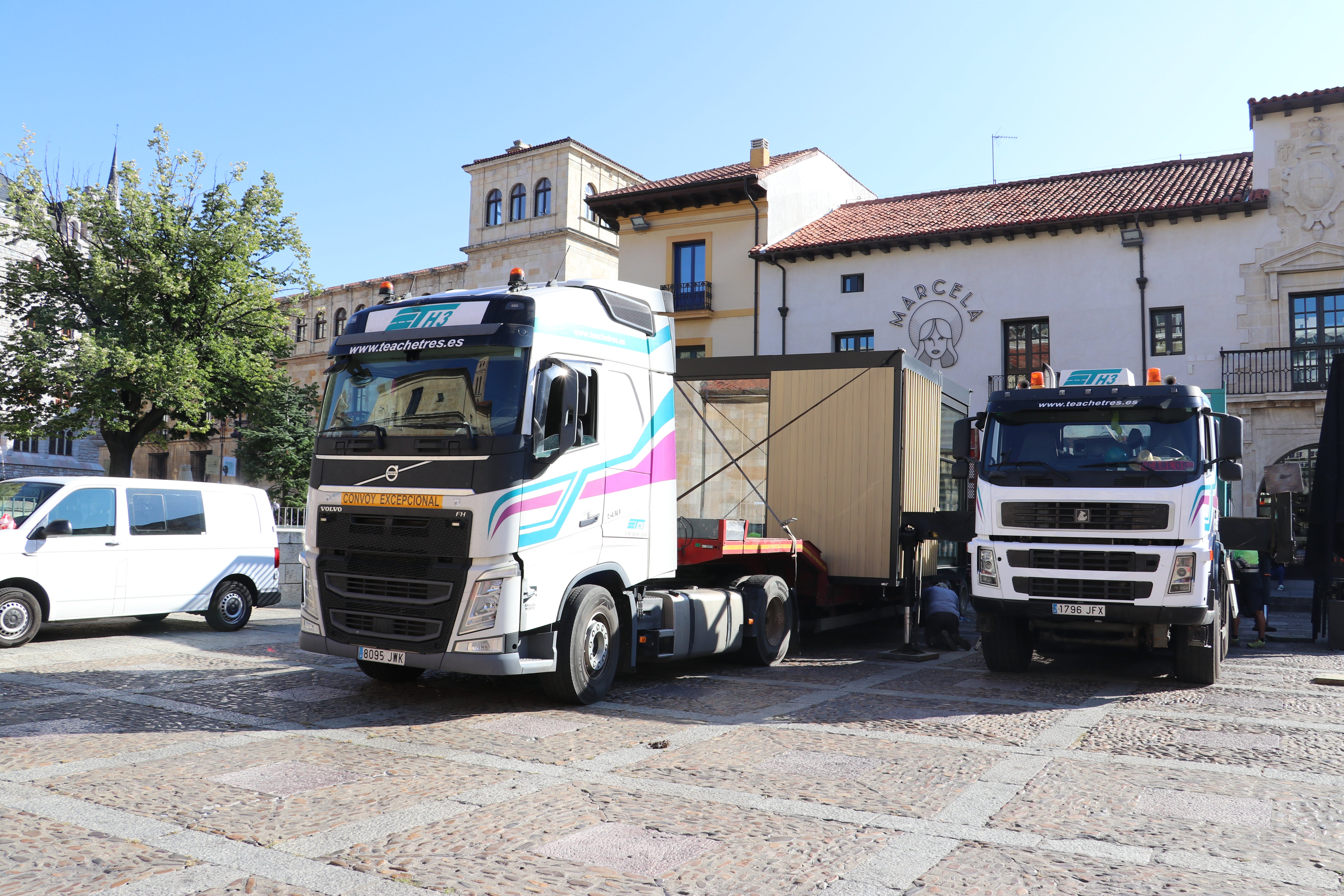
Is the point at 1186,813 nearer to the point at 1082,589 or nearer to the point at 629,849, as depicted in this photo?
the point at 629,849

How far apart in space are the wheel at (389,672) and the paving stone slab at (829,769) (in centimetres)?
331

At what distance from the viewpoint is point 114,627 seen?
1320 cm

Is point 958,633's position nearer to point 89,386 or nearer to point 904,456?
point 904,456

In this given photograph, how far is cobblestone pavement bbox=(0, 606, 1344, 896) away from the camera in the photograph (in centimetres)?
432

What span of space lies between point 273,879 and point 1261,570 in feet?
45.8

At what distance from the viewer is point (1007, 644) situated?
10609 millimetres

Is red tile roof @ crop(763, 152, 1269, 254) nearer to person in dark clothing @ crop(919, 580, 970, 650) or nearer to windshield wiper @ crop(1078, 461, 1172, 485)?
person in dark clothing @ crop(919, 580, 970, 650)

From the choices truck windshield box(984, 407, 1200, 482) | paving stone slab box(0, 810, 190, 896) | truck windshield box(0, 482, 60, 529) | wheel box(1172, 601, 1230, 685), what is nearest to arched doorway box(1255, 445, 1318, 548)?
wheel box(1172, 601, 1230, 685)

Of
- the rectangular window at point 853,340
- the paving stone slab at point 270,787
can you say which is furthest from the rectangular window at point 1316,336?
the paving stone slab at point 270,787

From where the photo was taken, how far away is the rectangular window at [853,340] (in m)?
27.7

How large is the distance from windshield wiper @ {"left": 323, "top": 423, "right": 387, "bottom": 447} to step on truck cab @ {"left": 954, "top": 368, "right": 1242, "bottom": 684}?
19.2 ft

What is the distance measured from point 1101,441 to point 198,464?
6119cm

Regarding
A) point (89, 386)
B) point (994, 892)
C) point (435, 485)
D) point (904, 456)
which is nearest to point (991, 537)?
point (904, 456)

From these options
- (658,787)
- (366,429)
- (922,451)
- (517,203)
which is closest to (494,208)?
(517,203)
